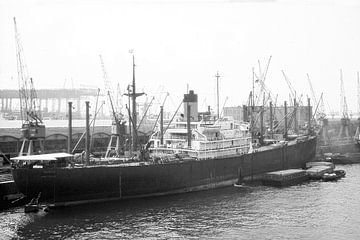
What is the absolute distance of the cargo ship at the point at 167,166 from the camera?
3334 centimetres

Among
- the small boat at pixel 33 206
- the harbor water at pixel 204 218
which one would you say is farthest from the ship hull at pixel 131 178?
the harbor water at pixel 204 218

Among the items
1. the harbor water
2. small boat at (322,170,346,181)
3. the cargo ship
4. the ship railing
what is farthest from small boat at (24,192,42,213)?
small boat at (322,170,346,181)

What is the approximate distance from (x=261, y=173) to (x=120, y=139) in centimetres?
1664

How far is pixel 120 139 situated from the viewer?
46.3 meters

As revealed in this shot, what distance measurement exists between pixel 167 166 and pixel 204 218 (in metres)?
8.79

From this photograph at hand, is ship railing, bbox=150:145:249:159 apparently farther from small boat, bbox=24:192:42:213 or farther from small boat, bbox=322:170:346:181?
small boat, bbox=24:192:42:213

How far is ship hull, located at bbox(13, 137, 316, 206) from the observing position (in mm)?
33031

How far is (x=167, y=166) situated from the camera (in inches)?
1533

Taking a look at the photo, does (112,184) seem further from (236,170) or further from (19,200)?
(236,170)

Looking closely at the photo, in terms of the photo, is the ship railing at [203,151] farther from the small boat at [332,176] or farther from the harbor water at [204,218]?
the small boat at [332,176]

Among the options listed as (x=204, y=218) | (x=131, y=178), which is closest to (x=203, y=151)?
(x=131, y=178)

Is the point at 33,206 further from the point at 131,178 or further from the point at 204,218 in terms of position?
the point at 204,218

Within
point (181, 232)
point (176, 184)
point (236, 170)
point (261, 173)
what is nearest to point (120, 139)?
point (176, 184)

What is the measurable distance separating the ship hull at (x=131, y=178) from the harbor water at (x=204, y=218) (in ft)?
3.15
